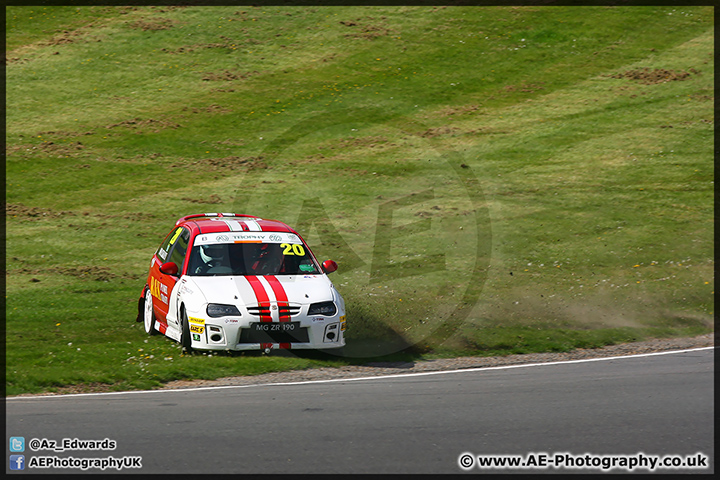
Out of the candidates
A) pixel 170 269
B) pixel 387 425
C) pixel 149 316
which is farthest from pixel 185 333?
pixel 387 425

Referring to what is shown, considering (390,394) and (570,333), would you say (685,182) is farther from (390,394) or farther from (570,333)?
(390,394)

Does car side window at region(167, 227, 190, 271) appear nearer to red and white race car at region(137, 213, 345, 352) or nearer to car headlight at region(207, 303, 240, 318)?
red and white race car at region(137, 213, 345, 352)

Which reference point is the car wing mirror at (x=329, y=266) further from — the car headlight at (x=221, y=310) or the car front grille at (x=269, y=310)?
the car headlight at (x=221, y=310)

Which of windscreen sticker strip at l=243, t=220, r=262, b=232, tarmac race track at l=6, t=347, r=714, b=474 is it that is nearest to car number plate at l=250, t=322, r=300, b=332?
tarmac race track at l=6, t=347, r=714, b=474

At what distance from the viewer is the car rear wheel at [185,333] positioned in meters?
11.2

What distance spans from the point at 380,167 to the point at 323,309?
13574mm

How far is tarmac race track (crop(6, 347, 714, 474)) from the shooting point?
6.93 metres

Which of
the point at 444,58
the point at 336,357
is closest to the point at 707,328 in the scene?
the point at 336,357

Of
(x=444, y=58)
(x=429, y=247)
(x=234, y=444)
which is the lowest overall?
(x=429, y=247)

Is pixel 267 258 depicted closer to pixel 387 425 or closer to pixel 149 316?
pixel 149 316

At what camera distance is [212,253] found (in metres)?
12.0

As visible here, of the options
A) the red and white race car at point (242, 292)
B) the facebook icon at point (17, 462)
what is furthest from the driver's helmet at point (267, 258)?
the facebook icon at point (17, 462)

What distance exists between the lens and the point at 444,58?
31.9 meters
